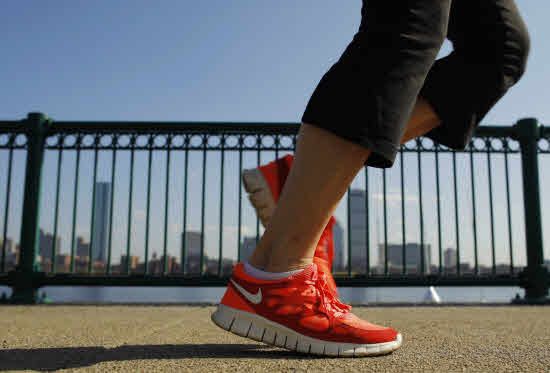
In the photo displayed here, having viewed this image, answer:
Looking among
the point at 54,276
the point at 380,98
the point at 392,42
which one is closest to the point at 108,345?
the point at 380,98

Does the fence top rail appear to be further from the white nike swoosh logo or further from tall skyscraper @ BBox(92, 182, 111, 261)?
the white nike swoosh logo

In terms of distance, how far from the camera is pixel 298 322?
127 centimetres

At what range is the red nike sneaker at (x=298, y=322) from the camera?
1.26m

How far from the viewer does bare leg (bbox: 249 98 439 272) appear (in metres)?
1.20

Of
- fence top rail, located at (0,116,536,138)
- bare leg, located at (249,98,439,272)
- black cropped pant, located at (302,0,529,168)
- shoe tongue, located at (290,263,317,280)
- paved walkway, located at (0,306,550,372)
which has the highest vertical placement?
fence top rail, located at (0,116,536,138)

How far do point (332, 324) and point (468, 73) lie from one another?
829 millimetres

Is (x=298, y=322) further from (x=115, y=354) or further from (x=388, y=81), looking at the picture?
(x=388, y=81)

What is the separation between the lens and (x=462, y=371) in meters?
1.09

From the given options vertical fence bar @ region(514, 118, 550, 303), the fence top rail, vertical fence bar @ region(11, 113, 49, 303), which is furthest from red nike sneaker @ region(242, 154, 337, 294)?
vertical fence bar @ region(514, 118, 550, 303)

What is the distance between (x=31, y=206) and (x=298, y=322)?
3.53 metres

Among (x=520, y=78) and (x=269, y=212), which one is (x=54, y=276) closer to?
(x=269, y=212)

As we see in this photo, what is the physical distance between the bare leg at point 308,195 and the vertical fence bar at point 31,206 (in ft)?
10.9

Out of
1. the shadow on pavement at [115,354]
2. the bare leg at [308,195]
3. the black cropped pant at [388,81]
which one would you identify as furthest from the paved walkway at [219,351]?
the black cropped pant at [388,81]

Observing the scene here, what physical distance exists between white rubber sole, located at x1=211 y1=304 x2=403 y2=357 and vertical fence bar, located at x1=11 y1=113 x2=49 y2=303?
10.6ft
